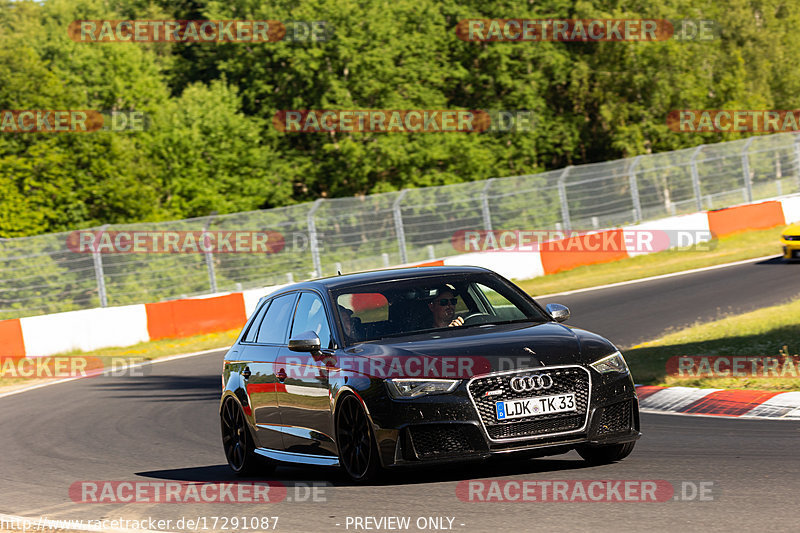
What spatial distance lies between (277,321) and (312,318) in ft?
2.06

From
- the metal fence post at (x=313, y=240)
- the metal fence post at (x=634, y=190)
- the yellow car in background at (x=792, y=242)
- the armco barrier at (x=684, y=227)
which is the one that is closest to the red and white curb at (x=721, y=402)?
the yellow car in background at (x=792, y=242)

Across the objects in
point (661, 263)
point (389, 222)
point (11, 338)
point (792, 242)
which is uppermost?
point (389, 222)

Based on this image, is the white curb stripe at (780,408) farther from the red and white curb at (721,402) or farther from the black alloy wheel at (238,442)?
the black alloy wheel at (238,442)

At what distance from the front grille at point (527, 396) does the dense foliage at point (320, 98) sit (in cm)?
4060

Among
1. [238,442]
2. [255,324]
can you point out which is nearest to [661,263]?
[255,324]

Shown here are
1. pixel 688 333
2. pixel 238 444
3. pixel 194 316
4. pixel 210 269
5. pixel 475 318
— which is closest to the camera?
pixel 475 318

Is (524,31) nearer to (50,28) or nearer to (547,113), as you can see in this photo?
(547,113)

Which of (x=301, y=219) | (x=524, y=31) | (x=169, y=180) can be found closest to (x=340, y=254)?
(x=301, y=219)

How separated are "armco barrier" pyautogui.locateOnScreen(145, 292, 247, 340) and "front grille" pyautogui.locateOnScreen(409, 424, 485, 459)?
1842 centimetres

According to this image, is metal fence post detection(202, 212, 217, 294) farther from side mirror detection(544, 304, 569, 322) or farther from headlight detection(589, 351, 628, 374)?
headlight detection(589, 351, 628, 374)

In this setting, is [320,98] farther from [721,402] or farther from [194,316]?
[721,402]

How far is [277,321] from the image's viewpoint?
897 cm

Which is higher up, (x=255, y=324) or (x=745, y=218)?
(x=255, y=324)

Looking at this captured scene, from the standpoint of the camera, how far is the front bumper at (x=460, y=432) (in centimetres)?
696
